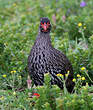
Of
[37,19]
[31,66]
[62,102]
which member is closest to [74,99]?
[62,102]

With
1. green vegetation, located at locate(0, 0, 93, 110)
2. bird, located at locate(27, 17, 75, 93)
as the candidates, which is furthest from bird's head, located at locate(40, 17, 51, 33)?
green vegetation, located at locate(0, 0, 93, 110)

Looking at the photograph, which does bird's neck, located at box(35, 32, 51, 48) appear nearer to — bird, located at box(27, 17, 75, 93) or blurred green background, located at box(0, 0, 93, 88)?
bird, located at box(27, 17, 75, 93)

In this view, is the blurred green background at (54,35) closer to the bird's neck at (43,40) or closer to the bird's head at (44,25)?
the bird's neck at (43,40)

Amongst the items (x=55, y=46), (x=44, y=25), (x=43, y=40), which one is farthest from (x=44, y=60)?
(x=55, y=46)

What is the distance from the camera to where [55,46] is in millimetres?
6012

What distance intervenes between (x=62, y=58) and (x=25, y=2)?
5075mm

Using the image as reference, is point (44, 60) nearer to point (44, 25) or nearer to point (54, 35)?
point (44, 25)

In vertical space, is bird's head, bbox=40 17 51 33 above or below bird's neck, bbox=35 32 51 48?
above

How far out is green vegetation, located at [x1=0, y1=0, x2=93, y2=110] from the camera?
3629 mm

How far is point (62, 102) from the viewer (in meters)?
3.48

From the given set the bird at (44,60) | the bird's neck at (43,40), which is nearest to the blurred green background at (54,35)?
the bird at (44,60)

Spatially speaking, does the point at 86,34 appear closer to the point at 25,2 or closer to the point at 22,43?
the point at 22,43

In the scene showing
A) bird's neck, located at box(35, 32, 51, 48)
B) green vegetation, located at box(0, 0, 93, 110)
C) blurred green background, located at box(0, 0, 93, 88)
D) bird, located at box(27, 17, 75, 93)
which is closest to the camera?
green vegetation, located at box(0, 0, 93, 110)

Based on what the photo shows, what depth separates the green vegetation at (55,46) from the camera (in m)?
3.63
